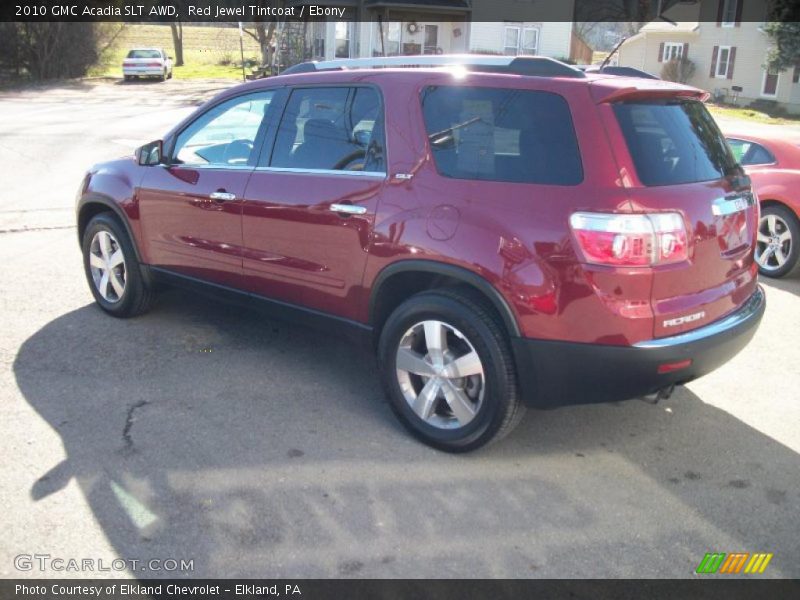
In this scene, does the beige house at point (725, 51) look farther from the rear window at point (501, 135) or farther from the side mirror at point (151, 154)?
the rear window at point (501, 135)

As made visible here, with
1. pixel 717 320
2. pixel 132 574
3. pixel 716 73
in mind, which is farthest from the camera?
pixel 716 73

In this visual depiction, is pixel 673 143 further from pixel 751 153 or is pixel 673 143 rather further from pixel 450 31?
pixel 450 31

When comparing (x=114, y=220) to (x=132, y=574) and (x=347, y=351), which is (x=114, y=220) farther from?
(x=132, y=574)

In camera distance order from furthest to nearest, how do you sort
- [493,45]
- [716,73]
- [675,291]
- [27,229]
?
1. [716,73]
2. [493,45]
3. [27,229]
4. [675,291]

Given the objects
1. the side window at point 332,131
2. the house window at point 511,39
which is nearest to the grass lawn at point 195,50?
the house window at point 511,39

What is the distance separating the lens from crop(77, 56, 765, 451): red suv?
3.43 meters

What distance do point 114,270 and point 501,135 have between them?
3396mm

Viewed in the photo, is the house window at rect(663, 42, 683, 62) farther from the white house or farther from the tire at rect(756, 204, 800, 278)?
the tire at rect(756, 204, 800, 278)

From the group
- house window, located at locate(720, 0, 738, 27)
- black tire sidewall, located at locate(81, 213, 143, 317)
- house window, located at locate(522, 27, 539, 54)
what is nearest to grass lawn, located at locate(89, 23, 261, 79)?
house window, located at locate(522, 27, 539, 54)

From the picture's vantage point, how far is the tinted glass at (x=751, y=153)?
7.56 meters

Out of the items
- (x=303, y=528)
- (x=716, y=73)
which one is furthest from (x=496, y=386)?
(x=716, y=73)

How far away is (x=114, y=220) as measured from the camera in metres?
5.81

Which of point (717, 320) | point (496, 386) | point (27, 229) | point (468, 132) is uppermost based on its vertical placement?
point (468, 132)

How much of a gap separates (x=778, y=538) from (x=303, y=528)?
1985mm
